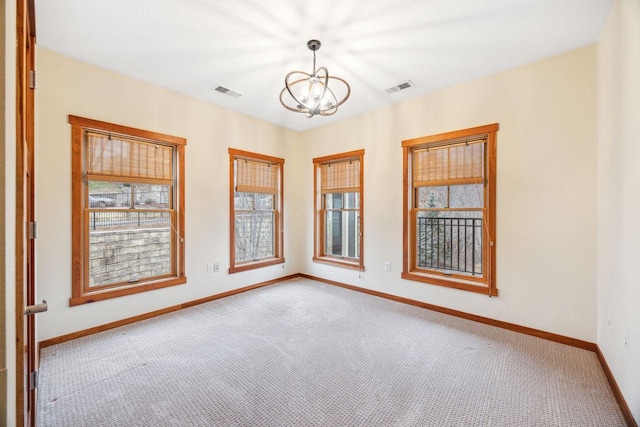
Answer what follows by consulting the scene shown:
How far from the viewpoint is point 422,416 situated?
1.84 m

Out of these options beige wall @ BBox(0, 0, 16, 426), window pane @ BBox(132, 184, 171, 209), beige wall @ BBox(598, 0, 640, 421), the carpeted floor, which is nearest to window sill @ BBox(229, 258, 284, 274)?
the carpeted floor

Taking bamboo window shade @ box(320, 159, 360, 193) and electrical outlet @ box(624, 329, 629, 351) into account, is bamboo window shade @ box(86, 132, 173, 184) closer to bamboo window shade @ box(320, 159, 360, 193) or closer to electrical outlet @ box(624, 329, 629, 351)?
bamboo window shade @ box(320, 159, 360, 193)

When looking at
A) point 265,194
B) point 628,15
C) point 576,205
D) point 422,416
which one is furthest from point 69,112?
point 576,205

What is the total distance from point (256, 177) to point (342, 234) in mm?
1775

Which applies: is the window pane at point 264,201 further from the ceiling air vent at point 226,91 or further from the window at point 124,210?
the ceiling air vent at point 226,91

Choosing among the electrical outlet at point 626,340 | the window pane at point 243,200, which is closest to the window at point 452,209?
the electrical outlet at point 626,340

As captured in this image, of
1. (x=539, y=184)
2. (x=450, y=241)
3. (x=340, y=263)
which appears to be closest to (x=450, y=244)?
(x=450, y=241)

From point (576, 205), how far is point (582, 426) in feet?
6.18

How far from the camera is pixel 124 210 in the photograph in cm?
329

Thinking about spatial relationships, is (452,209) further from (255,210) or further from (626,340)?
(255,210)

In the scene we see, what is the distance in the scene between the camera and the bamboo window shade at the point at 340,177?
464cm

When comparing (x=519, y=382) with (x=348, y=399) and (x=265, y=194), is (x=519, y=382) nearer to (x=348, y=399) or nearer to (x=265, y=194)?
(x=348, y=399)

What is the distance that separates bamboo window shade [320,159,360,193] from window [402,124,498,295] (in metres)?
0.91

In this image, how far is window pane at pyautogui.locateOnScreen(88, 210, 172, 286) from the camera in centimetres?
314
